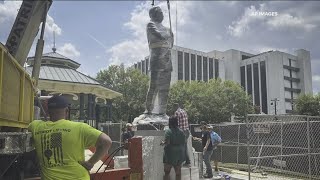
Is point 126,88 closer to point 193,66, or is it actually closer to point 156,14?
point 156,14

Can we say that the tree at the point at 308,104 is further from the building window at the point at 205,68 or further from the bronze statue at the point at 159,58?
the building window at the point at 205,68

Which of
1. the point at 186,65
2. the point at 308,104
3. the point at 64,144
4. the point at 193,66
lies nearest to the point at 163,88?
the point at 64,144

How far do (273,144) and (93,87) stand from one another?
33.8 feet

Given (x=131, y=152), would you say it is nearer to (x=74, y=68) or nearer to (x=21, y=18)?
(x=21, y=18)

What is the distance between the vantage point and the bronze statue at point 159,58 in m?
12.4

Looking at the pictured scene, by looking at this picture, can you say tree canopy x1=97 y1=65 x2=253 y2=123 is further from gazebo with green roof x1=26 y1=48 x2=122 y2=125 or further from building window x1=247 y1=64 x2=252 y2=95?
building window x1=247 y1=64 x2=252 y2=95

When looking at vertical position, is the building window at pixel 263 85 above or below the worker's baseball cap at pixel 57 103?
above

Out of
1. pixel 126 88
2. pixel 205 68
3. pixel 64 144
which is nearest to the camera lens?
pixel 64 144

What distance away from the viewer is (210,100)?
171ft

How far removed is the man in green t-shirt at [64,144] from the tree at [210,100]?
45.5 metres

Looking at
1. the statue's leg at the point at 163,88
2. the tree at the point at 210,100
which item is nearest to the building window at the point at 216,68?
the tree at the point at 210,100

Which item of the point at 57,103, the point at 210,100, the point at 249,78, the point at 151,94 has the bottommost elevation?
the point at 57,103

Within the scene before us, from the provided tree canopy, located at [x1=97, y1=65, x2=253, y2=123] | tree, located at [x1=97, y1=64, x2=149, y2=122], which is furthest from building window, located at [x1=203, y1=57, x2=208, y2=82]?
tree, located at [x1=97, y1=64, x2=149, y2=122]

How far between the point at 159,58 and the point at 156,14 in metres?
1.43
